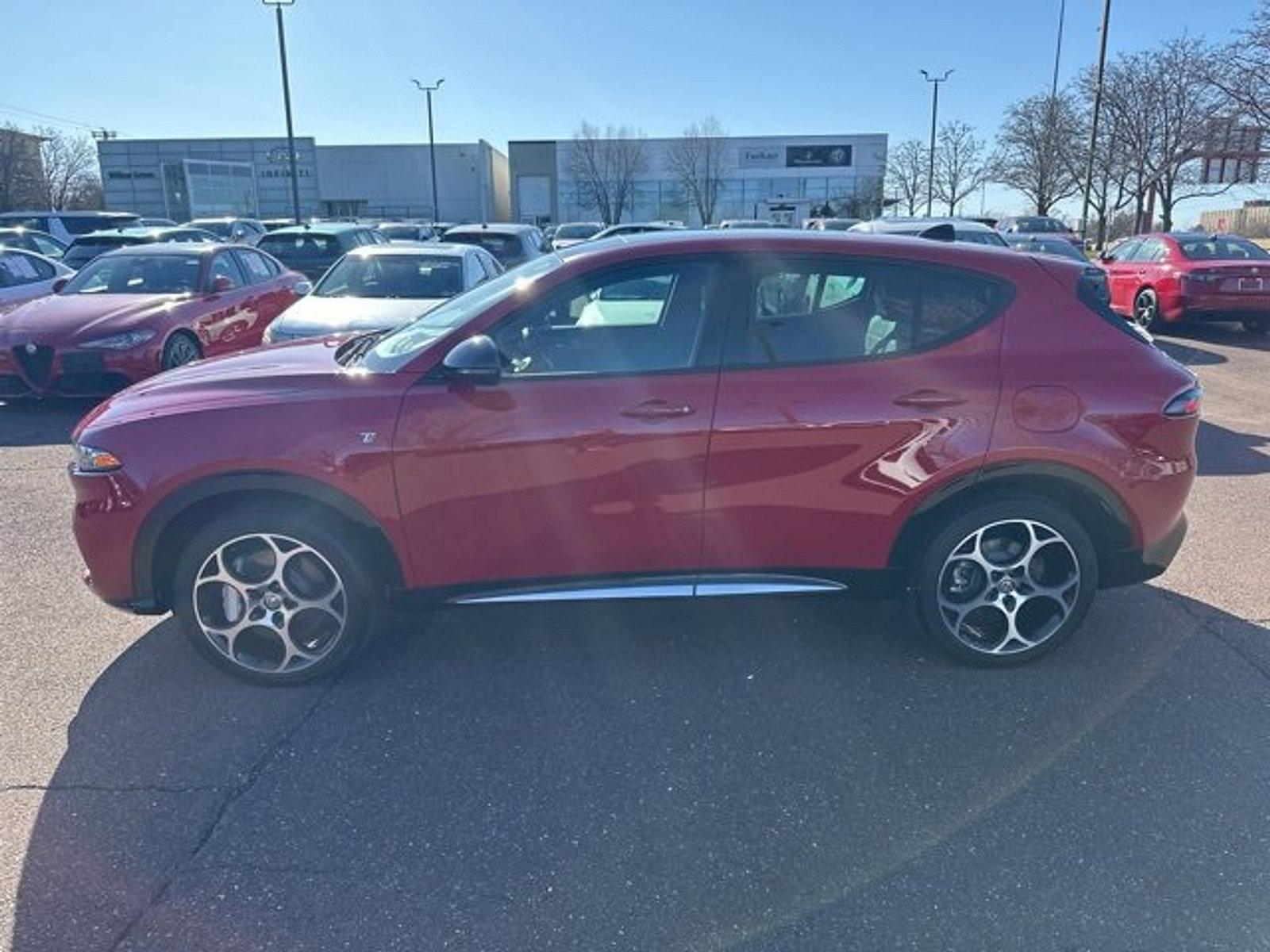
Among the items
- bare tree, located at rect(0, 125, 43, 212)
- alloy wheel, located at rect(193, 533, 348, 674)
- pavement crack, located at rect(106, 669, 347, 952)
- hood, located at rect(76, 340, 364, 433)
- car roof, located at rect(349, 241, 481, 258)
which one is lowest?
pavement crack, located at rect(106, 669, 347, 952)

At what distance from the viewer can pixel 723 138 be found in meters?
66.0

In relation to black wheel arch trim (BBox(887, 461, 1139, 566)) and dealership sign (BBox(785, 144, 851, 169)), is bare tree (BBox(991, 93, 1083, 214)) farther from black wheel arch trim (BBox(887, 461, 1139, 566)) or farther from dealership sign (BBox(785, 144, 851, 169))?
black wheel arch trim (BBox(887, 461, 1139, 566))

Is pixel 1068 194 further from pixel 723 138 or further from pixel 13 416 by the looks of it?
pixel 13 416

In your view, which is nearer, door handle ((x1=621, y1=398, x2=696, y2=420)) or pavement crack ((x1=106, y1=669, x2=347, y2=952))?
pavement crack ((x1=106, y1=669, x2=347, y2=952))

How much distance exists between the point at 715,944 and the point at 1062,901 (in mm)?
Answer: 961

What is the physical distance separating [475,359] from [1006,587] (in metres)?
2.28

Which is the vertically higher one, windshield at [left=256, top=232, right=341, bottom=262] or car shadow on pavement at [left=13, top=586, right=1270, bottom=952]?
windshield at [left=256, top=232, right=341, bottom=262]

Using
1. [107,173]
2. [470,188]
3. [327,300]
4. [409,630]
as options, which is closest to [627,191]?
[470,188]

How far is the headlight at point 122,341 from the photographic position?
7.93 m

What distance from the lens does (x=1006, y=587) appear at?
11.5ft

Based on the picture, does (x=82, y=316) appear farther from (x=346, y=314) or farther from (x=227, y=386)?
(x=227, y=386)

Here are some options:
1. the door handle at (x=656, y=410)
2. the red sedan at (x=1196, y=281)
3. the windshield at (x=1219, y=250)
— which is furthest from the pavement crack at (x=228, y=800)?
the windshield at (x=1219, y=250)

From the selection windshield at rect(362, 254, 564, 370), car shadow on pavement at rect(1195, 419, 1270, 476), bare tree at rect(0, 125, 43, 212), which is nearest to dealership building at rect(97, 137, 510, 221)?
bare tree at rect(0, 125, 43, 212)

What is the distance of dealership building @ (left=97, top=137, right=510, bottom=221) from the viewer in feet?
223
